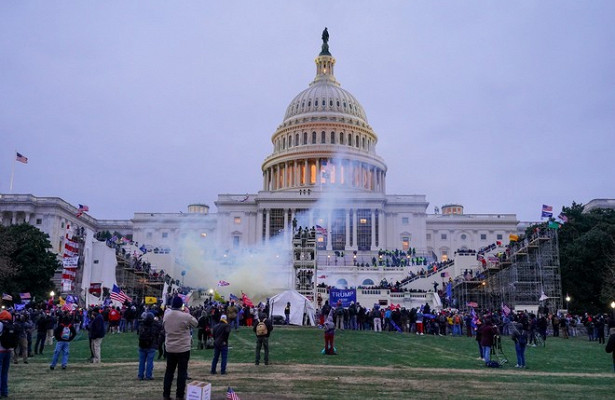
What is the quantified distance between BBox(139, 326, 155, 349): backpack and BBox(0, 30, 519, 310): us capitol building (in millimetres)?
55211

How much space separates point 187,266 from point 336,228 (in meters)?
34.1

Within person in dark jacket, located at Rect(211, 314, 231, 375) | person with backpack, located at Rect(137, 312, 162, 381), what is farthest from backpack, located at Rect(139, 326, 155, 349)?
person in dark jacket, located at Rect(211, 314, 231, 375)

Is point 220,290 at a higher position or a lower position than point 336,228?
lower

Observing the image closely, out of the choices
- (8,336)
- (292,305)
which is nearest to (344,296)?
(292,305)

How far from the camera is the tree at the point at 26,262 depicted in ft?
184

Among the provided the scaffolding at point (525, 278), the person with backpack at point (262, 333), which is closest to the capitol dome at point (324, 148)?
the scaffolding at point (525, 278)

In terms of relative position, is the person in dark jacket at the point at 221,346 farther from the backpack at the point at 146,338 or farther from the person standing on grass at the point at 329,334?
the person standing on grass at the point at 329,334

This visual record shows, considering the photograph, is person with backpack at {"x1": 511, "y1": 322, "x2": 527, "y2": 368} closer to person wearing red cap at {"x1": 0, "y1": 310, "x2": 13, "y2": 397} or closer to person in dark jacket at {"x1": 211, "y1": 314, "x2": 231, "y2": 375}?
person in dark jacket at {"x1": 211, "y1": 314, "x2": 231, "y2": 375}

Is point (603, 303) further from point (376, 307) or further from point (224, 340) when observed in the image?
Answer: point (224, 340)

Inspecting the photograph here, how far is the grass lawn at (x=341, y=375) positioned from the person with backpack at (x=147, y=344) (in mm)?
A: 450

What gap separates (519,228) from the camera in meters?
125

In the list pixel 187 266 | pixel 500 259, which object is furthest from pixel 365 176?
pixel 500 259

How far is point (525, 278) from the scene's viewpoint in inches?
2224

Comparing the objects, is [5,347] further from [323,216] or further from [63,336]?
[323,216]
